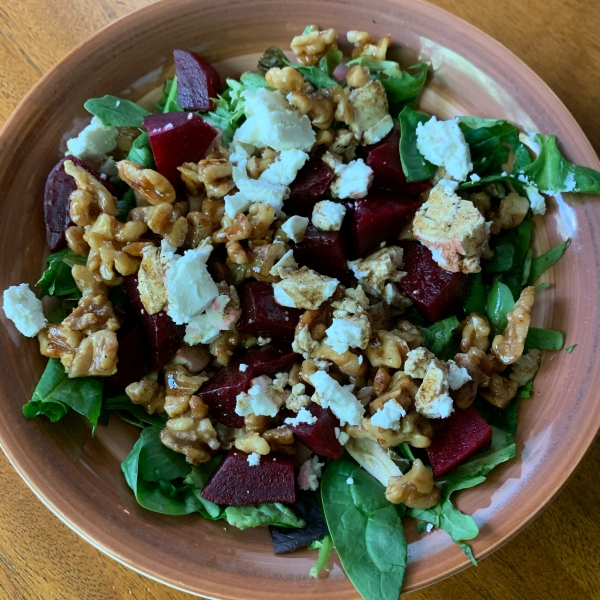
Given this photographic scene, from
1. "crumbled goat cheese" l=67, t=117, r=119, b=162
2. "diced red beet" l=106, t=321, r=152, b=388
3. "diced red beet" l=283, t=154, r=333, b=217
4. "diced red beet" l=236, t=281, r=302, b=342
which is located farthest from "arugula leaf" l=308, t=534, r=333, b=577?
"crumbled goat cheese" l=67, t=117, r=119, b=162

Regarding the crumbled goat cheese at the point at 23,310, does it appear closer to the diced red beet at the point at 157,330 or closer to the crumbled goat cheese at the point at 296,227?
the diced red beet at the point at 157,330

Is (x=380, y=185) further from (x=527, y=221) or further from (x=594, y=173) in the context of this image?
(x=594, y=173)

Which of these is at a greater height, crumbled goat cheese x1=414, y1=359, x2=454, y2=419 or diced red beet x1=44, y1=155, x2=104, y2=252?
diced red beet x1=44, y1=155, x2=104, y2=252

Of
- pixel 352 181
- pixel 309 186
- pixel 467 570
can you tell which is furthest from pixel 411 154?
pixel 467 570

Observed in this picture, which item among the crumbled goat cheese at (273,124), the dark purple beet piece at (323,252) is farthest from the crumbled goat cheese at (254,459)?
the crumbled goat cheese at (273,124)

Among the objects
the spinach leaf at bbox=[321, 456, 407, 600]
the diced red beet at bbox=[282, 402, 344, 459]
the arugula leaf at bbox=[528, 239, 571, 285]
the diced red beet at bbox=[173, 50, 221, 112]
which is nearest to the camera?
the spinach leaf at bbox=[321, 456, 407, 600]

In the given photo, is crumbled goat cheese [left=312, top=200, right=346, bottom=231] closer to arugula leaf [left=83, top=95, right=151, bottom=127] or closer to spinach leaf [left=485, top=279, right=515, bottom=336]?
spinach leaf [left=485, top=279, right=515, bottom=336]

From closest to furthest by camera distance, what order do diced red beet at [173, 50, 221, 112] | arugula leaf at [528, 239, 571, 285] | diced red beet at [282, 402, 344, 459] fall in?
diced red beet at [282, 402, 344, 459], arugula leaf at [528, 239, 571, 285], diced red beet at [173, 50, 221, 112]

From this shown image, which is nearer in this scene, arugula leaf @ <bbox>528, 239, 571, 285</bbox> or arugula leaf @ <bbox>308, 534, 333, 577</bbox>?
arugula leaf @ <bbox>308, 534, 333, 577</bbox>
